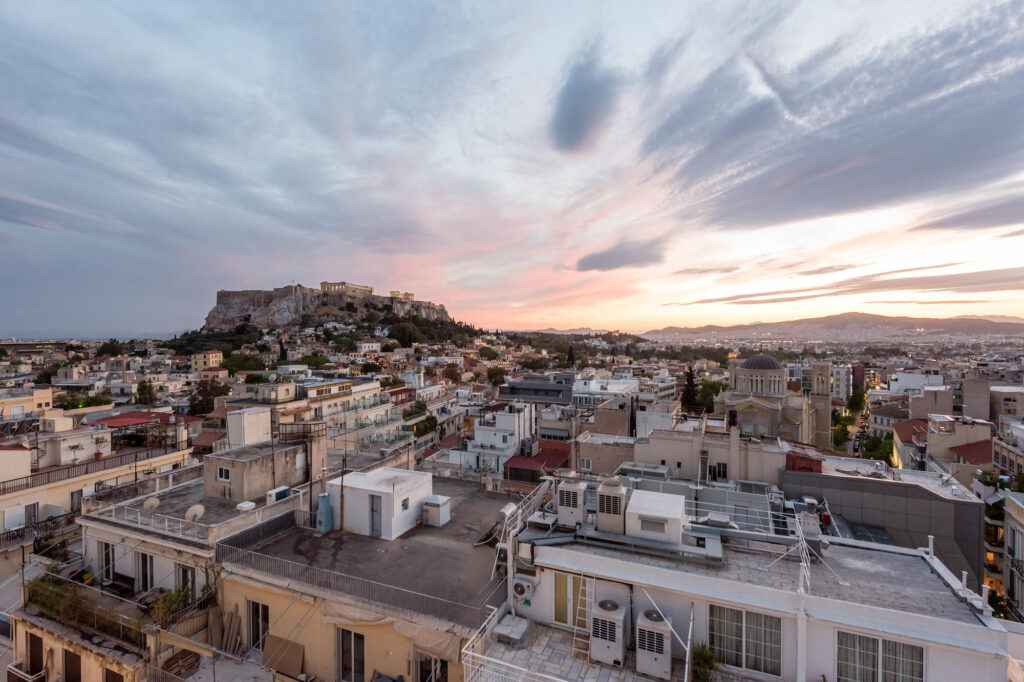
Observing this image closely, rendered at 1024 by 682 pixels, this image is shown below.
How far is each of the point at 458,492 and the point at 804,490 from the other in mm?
13445

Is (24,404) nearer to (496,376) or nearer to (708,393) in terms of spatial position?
(496,376)

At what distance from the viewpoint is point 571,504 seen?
9773 mm

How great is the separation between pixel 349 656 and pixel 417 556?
2.32 meters

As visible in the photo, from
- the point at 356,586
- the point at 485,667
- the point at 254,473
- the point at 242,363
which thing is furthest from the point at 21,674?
the point at 242,363

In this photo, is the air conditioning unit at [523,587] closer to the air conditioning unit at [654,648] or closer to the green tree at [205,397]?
the air conditioning unit at [654,648]

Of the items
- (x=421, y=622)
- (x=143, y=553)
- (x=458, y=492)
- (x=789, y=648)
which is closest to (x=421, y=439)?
(x=458, y=492)

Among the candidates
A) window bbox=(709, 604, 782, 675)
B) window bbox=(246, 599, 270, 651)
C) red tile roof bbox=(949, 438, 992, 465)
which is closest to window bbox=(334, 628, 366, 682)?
window bbox=(246, 599, 270, 651)

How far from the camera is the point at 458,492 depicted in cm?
1538

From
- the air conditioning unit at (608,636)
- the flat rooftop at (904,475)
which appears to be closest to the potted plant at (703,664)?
the air conditioning unit at (608,636)

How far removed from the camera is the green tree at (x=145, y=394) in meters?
43.5

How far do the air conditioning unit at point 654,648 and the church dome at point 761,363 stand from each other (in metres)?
37.2

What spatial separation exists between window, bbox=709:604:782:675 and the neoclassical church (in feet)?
89.9

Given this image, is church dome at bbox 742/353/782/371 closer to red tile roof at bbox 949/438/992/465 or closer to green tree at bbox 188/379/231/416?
red tile roof at bbox 949/438/992/465

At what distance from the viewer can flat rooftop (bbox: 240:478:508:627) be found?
370 inches
